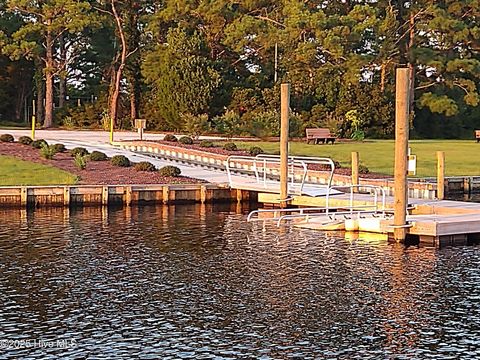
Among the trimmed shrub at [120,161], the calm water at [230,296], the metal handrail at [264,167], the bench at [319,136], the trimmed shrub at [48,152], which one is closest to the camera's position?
the calm water at [230,296]

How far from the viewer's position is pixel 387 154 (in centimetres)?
4400

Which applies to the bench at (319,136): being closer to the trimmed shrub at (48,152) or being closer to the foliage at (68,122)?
the trimmed shrub at (48,152)

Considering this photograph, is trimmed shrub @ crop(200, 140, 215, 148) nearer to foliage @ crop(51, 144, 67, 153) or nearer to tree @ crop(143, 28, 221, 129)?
foliage @ crop(51, 144, 67, 153)

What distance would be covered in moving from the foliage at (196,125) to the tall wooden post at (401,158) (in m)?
25.7

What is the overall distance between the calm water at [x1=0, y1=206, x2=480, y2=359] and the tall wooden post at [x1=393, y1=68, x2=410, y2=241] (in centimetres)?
63

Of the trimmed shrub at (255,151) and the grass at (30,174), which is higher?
the trimmed shrub at (255,151)

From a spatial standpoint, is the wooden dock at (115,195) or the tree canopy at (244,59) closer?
the wooden dock at (115,195)

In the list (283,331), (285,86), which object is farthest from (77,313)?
(285,86)

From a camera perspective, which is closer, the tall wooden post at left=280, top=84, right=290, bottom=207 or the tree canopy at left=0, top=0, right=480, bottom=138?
the tall wooden post at left=280, top=84, right=290, bottom=207

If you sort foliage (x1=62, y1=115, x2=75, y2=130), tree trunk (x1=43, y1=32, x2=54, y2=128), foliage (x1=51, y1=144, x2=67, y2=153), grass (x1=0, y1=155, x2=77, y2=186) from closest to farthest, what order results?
grass (x1=0, y1=155, x2=77, y2=186) → foliage (x1=51, y1=144, x2=67, y2=153) → foliage (x1=62, y1=115, x2=75, y2=130) → tree trunk (x1=43, y1=32, x2=54, y2=128)

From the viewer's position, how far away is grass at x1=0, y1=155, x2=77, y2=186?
32219 millimetres

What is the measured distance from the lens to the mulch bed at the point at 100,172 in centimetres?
3239

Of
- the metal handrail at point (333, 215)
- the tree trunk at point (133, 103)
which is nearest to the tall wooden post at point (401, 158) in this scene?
the metal handrail at point (333, 215)

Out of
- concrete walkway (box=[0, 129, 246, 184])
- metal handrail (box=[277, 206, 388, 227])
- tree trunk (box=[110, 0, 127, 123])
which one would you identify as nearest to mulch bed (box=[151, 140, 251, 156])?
concrete walkway (box=[0, 129, 246, 184])
